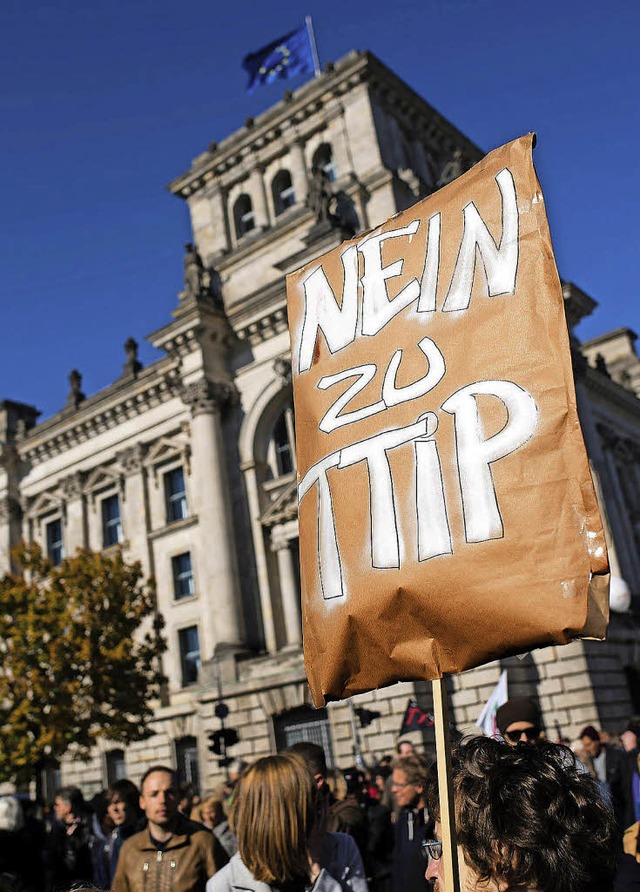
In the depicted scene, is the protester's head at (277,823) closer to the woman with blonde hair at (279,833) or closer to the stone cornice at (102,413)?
the woman with blonde hair at (279,833)

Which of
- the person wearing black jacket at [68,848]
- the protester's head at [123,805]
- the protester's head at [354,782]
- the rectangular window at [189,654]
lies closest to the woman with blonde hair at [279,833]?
the protester's head at [123,805]

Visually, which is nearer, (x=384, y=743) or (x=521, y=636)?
(x=521, y=636)

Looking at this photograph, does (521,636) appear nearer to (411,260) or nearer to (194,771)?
(411,260)

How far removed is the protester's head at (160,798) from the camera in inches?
202

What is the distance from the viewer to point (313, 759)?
4109 mm

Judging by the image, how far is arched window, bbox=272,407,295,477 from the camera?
28062 millimetres

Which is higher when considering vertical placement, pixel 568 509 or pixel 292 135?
pixel 292 135

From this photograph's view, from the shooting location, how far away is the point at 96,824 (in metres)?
10.3

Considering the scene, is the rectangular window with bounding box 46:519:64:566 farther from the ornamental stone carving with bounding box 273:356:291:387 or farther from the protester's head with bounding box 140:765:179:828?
the protester's head with bounding box 140:765:179:828

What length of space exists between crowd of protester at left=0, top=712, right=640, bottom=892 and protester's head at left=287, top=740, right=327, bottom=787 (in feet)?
0.04

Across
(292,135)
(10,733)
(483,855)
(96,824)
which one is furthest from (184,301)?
(483,855)

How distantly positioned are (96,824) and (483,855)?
9.24 meters

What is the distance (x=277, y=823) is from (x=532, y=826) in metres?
1.75

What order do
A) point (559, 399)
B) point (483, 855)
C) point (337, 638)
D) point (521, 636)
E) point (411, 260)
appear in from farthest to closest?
point (411, 260) → point (337, 638) → point (559, 399) → point (521, 636) → point (483, 855)
